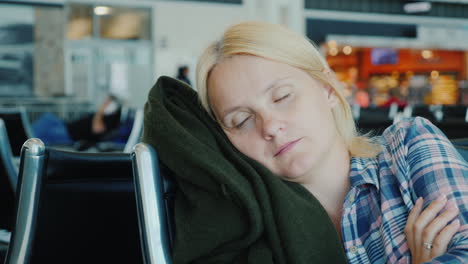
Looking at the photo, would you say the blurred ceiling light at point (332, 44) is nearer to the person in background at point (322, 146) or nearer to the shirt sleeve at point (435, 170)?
the person in background at point (322, 146)

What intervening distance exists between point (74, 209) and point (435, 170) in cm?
81

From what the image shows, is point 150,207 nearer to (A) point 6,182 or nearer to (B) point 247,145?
(B) point 247,145

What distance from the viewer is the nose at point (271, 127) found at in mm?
1197

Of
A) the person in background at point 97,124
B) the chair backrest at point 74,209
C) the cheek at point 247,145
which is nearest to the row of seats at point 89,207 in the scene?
the chair backrest at point 74,209

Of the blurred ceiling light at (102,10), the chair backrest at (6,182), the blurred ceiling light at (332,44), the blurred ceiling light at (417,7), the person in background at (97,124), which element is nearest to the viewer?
the chair backrest at (6,182)

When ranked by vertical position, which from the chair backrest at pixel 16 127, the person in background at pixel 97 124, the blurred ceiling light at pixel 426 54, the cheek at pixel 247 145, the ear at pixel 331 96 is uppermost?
the ear at pixel 331 96

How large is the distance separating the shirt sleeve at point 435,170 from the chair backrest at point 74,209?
0.65 m

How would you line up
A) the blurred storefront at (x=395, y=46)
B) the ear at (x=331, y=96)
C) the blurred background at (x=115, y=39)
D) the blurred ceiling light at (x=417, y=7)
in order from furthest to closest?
1. the blurred ceiling light at (x=417, y=7)
2. the blurred storefront at (x=395, y=46)
3. the blurred background at (x=115, y=39)
4. the ear at (x=331, y=96)

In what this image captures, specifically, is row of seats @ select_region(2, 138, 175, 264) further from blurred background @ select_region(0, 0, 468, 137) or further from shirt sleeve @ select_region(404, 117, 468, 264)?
blurred background @ select_region(0, 0, 468, 137)

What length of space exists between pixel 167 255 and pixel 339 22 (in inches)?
526

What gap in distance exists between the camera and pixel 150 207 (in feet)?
3.55

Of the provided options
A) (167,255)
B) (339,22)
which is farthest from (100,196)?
(339,22)

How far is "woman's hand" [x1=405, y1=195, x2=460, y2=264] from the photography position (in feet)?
3.30

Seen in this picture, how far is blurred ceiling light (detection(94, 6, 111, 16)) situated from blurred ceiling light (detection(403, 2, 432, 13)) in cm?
798
